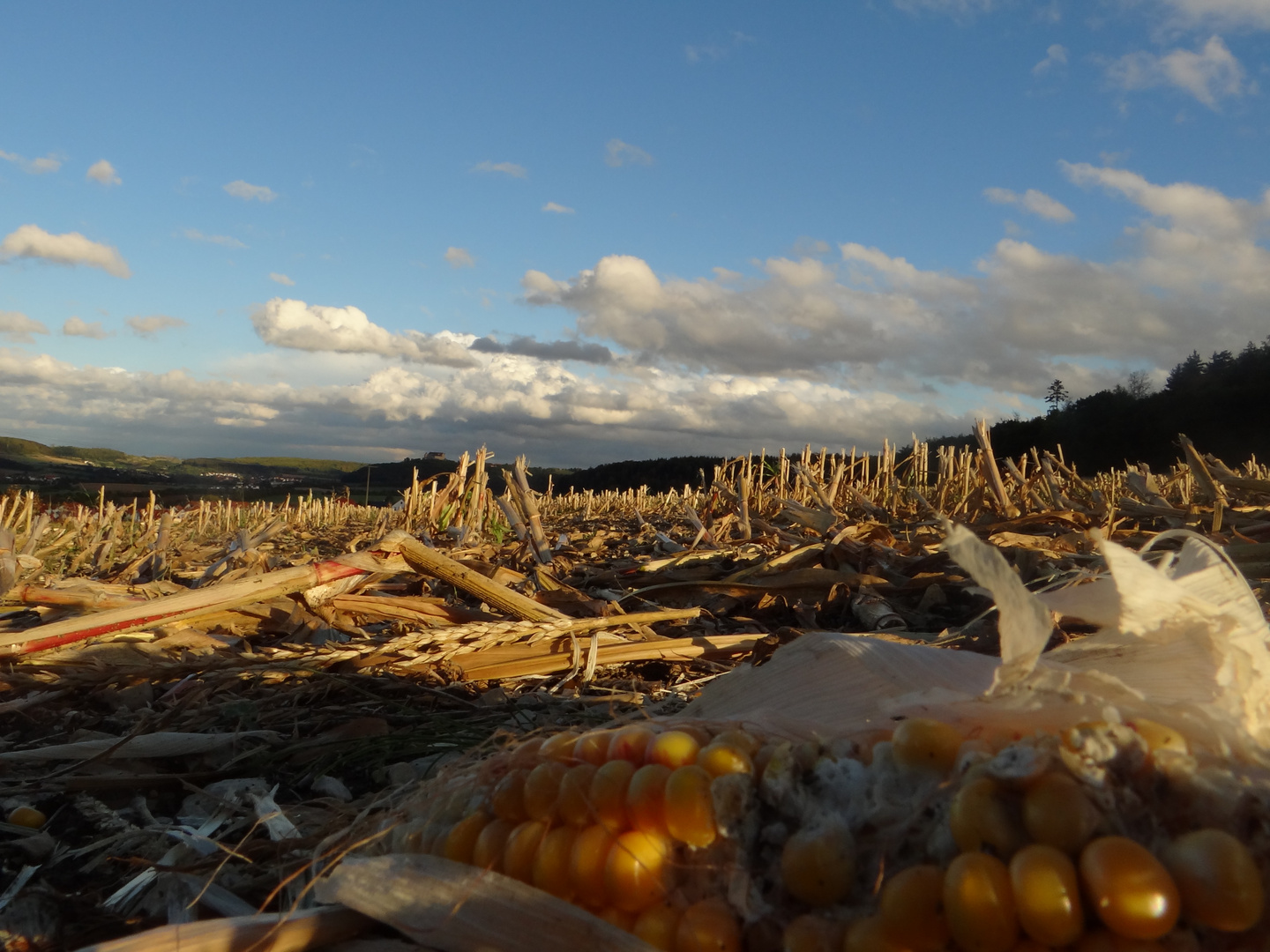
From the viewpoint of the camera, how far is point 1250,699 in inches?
31.8

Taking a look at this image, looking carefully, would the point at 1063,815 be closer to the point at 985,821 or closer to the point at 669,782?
the point at 985,821

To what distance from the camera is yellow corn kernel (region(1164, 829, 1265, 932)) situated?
66cm

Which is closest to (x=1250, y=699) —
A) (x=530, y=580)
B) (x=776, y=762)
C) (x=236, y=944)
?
(x=776, y=762)

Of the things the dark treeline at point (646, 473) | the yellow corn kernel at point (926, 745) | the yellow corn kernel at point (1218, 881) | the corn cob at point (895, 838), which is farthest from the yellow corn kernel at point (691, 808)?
the dark treeline at point (646, 473)

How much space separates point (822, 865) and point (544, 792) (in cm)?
37

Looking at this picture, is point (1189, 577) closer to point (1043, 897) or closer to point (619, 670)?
point (1043, 897)

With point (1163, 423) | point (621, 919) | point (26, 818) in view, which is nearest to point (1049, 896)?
point (621, 919)

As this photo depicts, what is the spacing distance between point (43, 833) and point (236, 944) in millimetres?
1011

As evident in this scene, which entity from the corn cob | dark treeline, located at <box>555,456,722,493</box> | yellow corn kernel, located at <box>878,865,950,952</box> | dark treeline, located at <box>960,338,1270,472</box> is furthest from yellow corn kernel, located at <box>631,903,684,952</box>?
dark treeline, located at <box>960,338,1270,472</box>

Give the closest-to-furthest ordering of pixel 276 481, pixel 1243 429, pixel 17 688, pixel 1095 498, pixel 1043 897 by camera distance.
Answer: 1. pixel 1043 897
2. pixel 17 688
3. pixel 1095 498
4. pixel 1243 429
5. pixel 276 481

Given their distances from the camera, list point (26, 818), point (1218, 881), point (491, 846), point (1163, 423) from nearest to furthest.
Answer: point (1218, 881) < point (491, 846) < point (26, 818) < point (1163, 423)

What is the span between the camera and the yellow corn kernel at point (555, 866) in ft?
3.09

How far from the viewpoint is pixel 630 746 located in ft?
3.27

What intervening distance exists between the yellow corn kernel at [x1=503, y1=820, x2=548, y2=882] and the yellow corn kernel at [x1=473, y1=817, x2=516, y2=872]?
0.04ft
